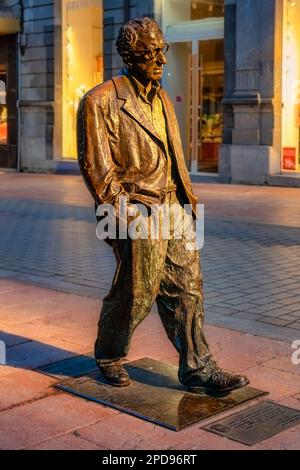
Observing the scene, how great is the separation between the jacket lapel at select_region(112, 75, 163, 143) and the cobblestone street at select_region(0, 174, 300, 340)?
6.57ft

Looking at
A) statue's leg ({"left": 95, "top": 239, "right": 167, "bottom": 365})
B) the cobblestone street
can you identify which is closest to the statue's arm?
statue's leg ({"left": 95, "top": 239, "right": 167, "bottom": 365})

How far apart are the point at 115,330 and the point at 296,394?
3.40 feet

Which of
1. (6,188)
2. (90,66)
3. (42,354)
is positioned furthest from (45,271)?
(90,66)

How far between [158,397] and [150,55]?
179 cm

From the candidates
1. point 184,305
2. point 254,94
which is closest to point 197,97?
point 254,94

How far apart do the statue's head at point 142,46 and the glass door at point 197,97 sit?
14.7 m

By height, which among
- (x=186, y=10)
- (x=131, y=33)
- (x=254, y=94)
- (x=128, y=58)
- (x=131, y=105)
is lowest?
(x=131, y=105)

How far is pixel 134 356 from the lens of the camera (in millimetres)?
5113

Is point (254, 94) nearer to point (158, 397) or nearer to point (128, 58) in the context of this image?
point (128, 58)

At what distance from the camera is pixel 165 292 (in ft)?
14.2

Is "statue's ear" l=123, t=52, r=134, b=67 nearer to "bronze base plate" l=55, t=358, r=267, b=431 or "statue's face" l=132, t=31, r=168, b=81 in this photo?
"statue's face" l=132, t=31, r=168, b=81

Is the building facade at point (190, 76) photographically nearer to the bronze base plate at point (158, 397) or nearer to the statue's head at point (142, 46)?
the bronze base plate at point (158, 397)

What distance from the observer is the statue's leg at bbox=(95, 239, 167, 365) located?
13.8ft

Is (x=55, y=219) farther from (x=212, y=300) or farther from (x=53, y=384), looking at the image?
(x=53, y=384)
